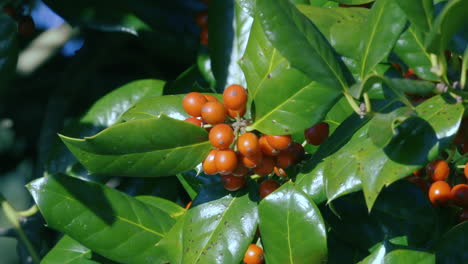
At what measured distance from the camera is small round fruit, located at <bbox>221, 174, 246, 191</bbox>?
1.20m

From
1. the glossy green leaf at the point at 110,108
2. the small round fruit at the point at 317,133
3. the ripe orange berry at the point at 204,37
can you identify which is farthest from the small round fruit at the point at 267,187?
the ripe orange berry at the point at 204,37

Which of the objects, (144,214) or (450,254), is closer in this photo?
(450,254)

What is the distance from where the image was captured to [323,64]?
1048 mm

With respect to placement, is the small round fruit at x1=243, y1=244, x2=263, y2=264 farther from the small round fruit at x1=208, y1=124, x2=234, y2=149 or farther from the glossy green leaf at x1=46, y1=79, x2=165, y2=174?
the glossy green leaf at x1=46, y1=79, x2=165, y2=174

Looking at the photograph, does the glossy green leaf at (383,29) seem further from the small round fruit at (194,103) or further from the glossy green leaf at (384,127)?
the small round fruit at (194,103)

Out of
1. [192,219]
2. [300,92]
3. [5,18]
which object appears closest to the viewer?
[300,92]

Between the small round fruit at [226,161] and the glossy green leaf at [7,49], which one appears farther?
the glossy green leaf at [7,49]

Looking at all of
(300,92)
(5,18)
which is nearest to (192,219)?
(300,92)

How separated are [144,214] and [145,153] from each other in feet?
0.97

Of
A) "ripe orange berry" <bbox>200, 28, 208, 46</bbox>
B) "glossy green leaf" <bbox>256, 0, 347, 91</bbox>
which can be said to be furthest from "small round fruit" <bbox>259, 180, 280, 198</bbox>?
"ripe orange berry" <bbox>200, 28, 208, 46</bbox>

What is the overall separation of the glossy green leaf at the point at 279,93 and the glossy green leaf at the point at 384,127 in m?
0.17

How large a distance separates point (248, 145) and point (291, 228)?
0.17 meters

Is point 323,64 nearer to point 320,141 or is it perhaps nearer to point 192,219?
point 320,141

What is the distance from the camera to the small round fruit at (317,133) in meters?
1.19
